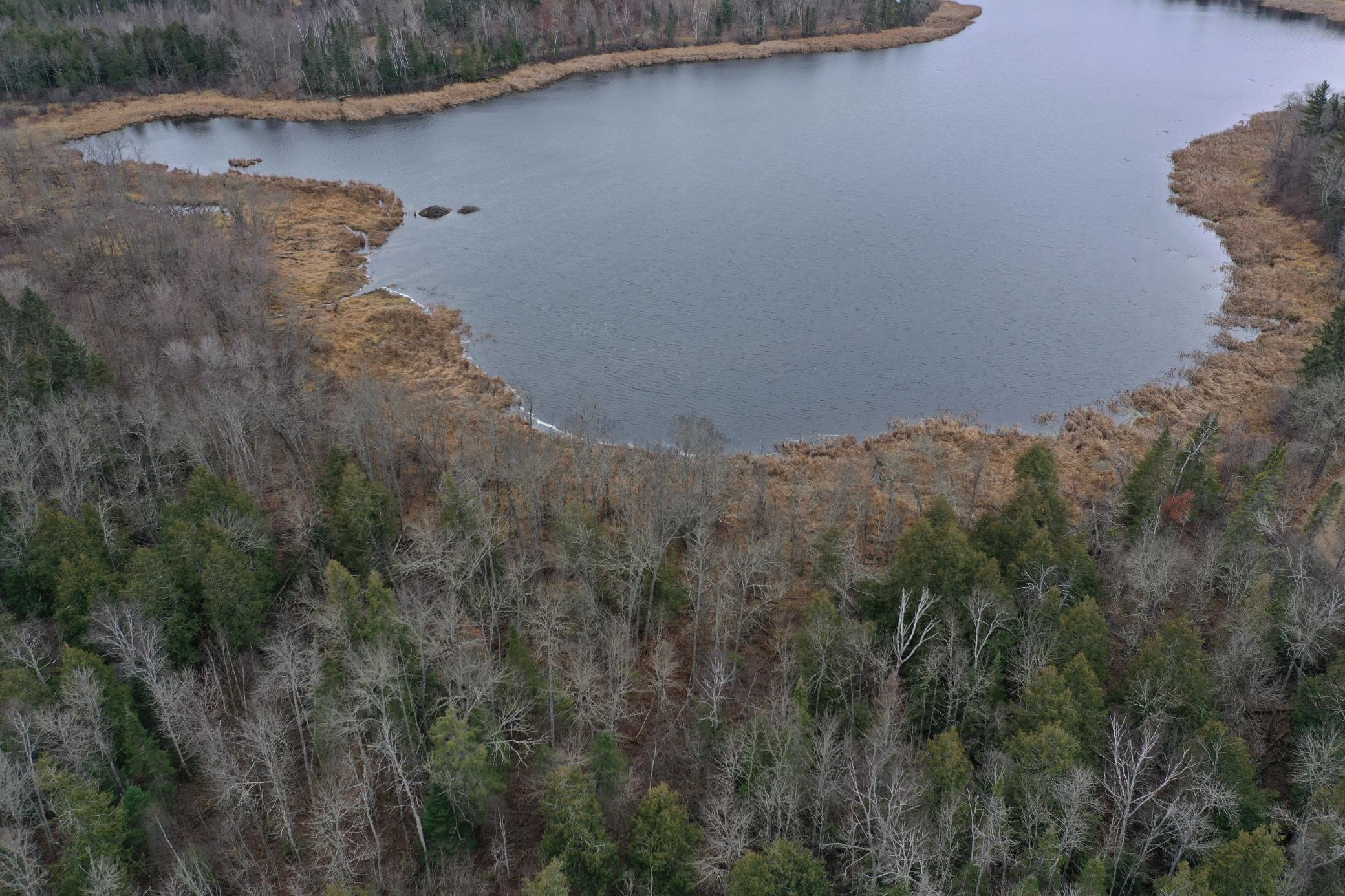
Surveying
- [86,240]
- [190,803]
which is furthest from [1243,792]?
[86,240]

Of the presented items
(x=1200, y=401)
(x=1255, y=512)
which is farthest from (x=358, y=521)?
(x=1200, y=401)

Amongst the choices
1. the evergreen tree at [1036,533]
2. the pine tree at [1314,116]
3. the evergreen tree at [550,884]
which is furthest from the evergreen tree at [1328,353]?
the evergreen tree at [550,884]

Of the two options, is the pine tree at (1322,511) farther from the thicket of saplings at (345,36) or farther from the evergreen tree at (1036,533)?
the thicket of saplings at (345,36)

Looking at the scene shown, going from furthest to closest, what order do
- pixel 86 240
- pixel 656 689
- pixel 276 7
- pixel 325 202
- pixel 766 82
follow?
pixel 276 7 → pixel 766 82 → pixel 325 202 → pixel 86 240 → pixel 656 689

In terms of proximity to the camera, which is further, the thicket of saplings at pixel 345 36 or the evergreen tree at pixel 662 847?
the thicket of saplings at pixel 345 36

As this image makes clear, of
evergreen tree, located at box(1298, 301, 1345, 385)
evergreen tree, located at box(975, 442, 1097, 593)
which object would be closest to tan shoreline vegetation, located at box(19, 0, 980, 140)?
evergreen tree, located at box(975, 442, 1097, 593)

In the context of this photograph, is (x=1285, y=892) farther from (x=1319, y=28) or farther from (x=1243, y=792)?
(x=1319, y=28)
